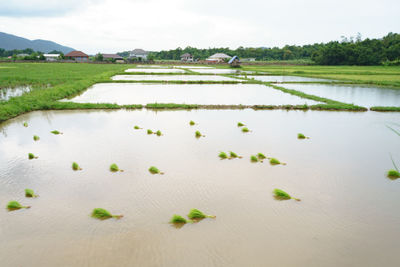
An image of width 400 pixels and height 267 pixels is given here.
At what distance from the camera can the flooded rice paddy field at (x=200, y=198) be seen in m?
3.17

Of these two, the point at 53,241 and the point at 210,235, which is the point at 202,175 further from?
the point at 53,241

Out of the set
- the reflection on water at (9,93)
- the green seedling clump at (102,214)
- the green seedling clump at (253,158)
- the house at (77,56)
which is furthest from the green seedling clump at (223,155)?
the house at (77,56)

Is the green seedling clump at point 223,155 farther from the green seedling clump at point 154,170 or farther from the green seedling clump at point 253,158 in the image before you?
the green seedling clump at point 154,170

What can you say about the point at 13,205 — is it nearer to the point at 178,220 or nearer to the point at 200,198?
the point at 178,220

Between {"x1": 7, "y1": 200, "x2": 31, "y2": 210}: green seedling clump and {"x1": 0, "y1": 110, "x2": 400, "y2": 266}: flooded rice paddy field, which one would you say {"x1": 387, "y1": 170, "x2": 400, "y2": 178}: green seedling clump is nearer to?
{"x1": 0, "y1": 110, "x2": 400, "y2": 266}: flooded rice paddy field

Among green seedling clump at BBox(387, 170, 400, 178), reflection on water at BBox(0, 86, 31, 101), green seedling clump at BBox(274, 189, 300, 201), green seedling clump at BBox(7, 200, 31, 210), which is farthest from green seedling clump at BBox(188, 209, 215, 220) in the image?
reflection on water at BBox(0, 86, 31, 101)

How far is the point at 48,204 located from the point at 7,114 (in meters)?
7.23

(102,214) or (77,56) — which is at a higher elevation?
(77,56)

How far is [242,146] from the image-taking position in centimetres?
680

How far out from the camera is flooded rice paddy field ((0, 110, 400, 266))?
3.17 m

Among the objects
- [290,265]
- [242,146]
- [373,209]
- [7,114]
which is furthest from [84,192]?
[7,114]

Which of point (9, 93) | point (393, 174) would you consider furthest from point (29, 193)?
point (9, 93)

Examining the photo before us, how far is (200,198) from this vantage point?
4.34 metres

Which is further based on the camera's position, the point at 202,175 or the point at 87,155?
the point at 87,155
